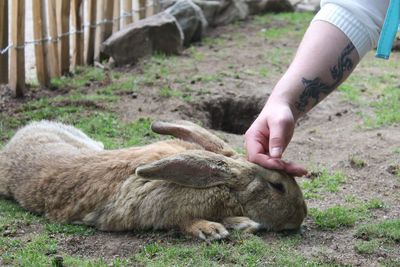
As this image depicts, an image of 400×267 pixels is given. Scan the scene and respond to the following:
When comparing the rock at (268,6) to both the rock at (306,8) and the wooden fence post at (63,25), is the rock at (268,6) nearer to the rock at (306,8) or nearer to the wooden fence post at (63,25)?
the rock at (306,8)

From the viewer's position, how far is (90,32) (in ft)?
27.6

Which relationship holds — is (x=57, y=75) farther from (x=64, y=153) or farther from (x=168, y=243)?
(x=168, y=243)

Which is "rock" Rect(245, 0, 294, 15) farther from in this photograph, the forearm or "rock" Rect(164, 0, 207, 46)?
the forearm

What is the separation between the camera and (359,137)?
6.25 m

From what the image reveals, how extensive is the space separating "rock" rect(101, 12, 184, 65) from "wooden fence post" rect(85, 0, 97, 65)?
0.15 metres

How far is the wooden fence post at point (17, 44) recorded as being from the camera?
681 cm

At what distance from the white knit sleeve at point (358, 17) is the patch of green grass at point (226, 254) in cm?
118

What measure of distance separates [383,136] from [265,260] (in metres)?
2.91

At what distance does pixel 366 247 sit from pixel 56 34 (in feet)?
15.1

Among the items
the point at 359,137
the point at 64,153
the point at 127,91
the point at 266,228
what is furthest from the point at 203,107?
the point at 266,228

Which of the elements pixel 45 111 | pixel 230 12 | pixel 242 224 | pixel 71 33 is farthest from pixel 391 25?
pixel 230 12

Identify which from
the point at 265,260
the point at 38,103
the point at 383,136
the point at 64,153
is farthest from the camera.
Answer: the point at 38,103

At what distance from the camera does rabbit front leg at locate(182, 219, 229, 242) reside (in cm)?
383

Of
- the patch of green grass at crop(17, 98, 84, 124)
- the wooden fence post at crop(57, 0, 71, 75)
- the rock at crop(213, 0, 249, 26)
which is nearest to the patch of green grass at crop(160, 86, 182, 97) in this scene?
the patch of green grass at crop(17, 98, 84, 124)
